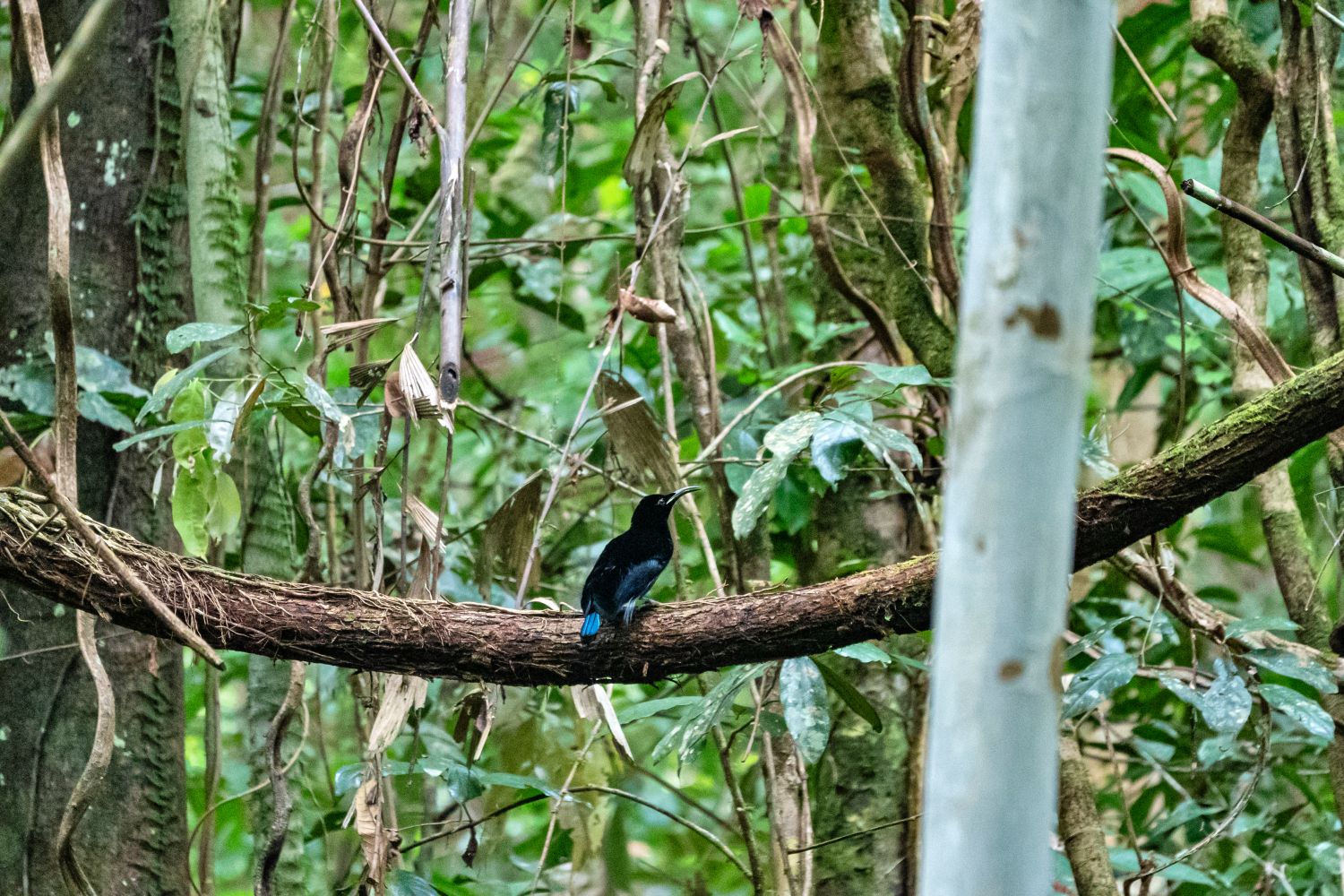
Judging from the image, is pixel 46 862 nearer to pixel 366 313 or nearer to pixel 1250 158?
pixel 366 313

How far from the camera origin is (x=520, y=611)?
2.14 meters

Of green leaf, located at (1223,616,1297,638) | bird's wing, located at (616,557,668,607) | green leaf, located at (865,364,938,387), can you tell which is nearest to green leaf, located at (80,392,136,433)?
bird's wing, located at (616,557,668,607)

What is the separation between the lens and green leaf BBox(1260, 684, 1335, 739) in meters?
2.46

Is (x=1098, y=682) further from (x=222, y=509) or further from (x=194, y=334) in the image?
(x=194, y=334)

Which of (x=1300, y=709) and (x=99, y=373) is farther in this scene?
(x=99, y=373)

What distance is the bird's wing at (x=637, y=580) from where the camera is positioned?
239 cm

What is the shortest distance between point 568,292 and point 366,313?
8.48ft

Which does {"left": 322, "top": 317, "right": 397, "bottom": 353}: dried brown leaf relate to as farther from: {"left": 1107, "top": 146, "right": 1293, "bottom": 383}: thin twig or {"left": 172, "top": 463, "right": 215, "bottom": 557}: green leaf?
{"left": 1107, "top": 146, "right": 1293, "bottom": 383}: thin twig

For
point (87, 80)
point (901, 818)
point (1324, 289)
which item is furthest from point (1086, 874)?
point (87, 80)

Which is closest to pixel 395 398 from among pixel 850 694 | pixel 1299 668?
pixel 850 694

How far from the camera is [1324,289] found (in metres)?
2.74

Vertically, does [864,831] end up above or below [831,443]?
below

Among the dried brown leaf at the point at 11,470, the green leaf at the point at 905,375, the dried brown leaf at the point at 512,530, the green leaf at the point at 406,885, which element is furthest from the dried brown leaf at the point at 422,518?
the green leaf at the point at 905,375

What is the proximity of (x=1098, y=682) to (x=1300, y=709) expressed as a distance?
412mm
